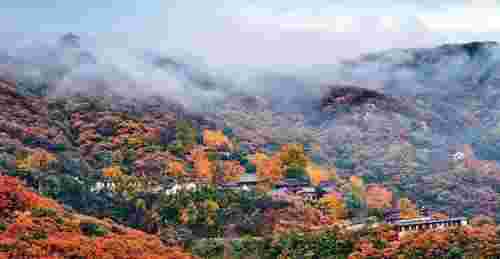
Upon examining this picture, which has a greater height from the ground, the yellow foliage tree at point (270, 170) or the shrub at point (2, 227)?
the yellow foliage tree at point (270, 170)

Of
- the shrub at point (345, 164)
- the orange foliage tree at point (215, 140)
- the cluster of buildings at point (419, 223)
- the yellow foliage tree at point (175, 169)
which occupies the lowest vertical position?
the cluster of buildings at point (419, 223)

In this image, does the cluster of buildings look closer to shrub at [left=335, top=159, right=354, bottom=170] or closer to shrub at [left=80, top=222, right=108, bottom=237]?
shrub at [left=80, top=222, right=108, bottom=237]

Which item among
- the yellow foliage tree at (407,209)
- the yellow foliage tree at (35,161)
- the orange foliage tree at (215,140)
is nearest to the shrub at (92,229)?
the yellow foliage tree at (35,161)

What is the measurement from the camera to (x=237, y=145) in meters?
84.3

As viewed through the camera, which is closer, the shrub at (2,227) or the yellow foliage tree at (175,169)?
the shrub at (2,227)

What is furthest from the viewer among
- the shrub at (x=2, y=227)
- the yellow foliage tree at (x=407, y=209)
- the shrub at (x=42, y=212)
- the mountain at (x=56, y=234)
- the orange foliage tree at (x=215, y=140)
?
the orange foliage tree at (x=215, y=140)

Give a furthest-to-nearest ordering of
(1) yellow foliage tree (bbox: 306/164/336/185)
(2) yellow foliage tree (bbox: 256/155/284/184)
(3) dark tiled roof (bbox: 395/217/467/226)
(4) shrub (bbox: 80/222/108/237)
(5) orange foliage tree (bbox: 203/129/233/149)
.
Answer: (5) orange foliage tree (bbox: 203/129/233/149), (1) yellow foliage tree (bbox: 306/164/336/185), (2) yellow foliage tree (bbox: 256/155/284/184), (3) dark tiled roof (bbox: 395/217/467/226), (4) shrub (bbox: 80/222/108/237)

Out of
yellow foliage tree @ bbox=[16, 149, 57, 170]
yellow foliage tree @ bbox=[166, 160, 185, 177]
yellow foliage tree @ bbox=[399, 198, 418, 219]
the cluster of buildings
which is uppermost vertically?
yellow foliage tree @ bbox=[166, 160, 185, 177]

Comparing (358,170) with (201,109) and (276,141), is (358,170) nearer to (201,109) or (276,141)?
(276,141)

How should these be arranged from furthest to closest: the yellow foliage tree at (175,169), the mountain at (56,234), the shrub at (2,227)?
the yellow foliage tree at (175,169)
the shrub at (2,227)
the mountain at (56,234)

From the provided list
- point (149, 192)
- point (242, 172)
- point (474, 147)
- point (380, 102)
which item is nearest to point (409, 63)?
point (380, 102)

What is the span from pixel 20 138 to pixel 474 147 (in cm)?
4371

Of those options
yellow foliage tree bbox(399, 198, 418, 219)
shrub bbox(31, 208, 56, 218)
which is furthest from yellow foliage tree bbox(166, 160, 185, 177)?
shrub bbox(31, 208, 56, 218)

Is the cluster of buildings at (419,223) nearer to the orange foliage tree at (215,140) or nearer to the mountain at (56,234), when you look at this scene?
the mountain at (56,234)
